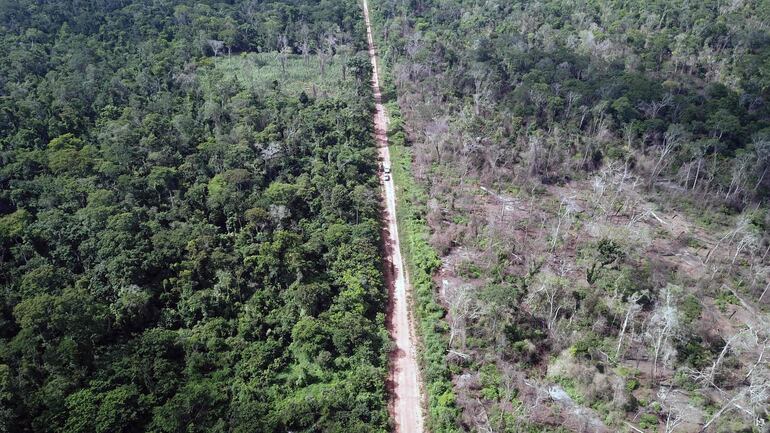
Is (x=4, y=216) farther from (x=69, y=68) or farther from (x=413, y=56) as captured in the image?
(x=413, y=56)

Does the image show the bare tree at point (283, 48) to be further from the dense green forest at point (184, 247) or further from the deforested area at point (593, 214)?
the deforested area at point (593, 214)

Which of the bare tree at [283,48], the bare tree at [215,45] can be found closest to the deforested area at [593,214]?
the bare tree at [283,48]

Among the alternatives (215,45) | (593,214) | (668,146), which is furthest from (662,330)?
(215,45)

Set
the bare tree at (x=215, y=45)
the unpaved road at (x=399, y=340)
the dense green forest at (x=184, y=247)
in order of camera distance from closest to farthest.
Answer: the dense green forest at (x=184, y=247) < the unpaved road at (x=399, y=340) < the bare tree at (x=215, y=45)

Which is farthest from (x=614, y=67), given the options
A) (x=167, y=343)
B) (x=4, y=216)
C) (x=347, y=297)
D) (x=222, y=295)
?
(x=4, y=216)

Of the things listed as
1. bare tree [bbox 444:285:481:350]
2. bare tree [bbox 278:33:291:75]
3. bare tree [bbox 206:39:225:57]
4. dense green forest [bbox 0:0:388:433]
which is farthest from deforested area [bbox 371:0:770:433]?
bare tree [bbox 206:39:225:57]

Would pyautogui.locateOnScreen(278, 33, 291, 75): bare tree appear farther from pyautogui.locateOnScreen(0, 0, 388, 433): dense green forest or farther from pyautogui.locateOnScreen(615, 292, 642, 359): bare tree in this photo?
pyautogui.locateOnScreen(615, 292, 642, 359): bare tree
